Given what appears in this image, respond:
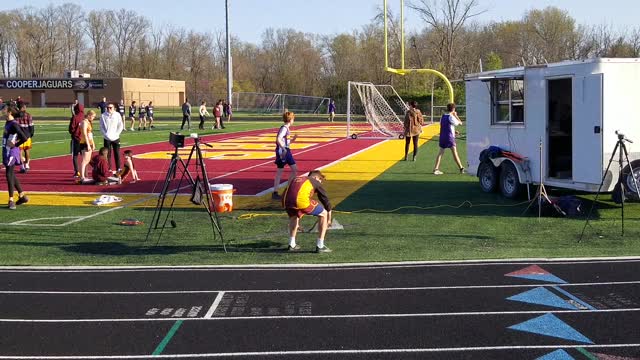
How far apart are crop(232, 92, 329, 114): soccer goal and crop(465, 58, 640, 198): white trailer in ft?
177

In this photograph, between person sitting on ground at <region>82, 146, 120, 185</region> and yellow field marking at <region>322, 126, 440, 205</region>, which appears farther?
person sitting on ground at <region>82, 146, 120, 185</region>

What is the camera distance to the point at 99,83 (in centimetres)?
8675

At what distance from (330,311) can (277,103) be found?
67853 mm

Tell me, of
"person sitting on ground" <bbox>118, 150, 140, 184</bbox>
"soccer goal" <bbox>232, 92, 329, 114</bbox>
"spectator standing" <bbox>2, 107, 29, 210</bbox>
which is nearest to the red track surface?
"person sitting on ground" <bbox>118, 150, 140, 184</bbox>

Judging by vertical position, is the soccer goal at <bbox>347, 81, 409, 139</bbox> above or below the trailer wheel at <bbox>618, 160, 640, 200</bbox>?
above

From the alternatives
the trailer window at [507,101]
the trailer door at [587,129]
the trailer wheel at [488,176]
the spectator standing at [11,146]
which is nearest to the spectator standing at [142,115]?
the spectator standing at [11,146]

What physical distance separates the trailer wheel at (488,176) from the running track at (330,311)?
5.91m

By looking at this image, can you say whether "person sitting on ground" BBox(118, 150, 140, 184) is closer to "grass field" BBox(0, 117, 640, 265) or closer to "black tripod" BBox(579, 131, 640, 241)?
"grass field" BBox(0, 117, 640, 265)

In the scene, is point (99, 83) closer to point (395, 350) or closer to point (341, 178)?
point (341, 178)

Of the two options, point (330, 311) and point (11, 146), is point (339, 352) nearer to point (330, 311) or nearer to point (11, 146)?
point (330, 311)

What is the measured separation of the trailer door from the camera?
13.0m

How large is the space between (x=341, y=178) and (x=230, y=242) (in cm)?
792

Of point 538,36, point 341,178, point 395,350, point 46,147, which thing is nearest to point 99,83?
point 538,36

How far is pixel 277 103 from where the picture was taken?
75.2 m
